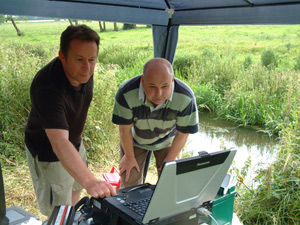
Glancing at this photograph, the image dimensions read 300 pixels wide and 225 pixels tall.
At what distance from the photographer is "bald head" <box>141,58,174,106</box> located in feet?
5.65

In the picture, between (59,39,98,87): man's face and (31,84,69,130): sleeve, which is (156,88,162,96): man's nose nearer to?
(59,39,98,87): man's face

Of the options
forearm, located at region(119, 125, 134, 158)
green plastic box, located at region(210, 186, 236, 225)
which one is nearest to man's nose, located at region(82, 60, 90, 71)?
forearm, located at region(119, 125, 134, 158)

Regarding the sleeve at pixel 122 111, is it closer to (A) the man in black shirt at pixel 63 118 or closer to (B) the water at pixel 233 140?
(A) the man in black shirt at pixel 63 118

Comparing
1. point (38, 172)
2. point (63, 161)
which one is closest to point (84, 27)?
point (63, 161)

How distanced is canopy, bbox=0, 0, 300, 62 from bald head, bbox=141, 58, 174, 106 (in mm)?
783

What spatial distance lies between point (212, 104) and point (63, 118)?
17.7ft

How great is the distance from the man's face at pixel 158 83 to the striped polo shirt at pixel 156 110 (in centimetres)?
17

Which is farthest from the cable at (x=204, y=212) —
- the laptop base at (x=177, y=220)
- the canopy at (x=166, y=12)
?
the canopy at (x=166, y=12)

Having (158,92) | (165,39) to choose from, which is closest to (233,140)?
(165,39)

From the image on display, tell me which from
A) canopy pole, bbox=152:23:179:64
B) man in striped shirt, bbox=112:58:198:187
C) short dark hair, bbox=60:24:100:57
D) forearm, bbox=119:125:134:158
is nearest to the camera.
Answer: short dark hair, bbox=60:24:100:57

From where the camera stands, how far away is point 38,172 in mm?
1885

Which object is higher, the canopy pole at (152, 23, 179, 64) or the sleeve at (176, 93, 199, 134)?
the canopy pole at (152, 23, 179, 64)

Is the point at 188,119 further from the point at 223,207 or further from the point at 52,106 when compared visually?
the point at 52,106

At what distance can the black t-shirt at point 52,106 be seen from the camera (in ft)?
4.88
